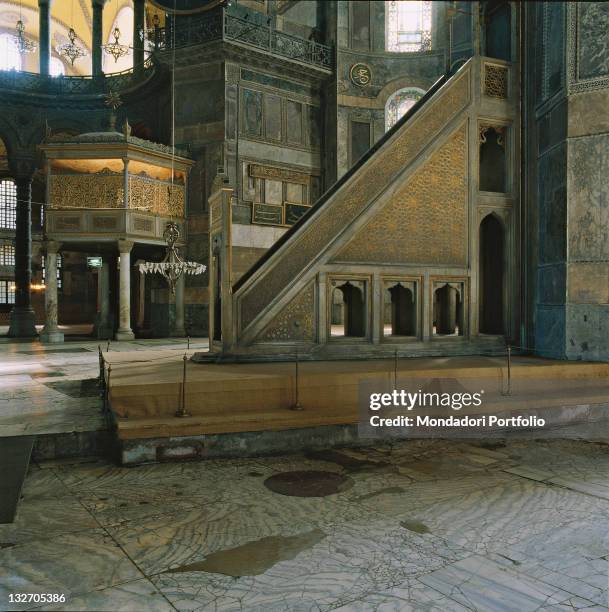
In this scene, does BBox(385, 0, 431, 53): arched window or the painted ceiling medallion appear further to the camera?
BBox(385, 0, 431, 53): arched window

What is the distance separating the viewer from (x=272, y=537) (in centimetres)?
305

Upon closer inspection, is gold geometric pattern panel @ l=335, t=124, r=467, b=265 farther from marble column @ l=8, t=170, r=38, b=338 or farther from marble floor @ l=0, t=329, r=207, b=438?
marble column @ l=8, t=170, r=38, b=338

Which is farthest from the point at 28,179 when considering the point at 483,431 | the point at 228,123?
the point at 483,431

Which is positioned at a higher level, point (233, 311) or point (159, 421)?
point (233, 311)

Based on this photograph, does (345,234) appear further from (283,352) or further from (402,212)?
(283,352)

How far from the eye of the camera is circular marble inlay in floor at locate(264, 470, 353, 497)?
3863 mm

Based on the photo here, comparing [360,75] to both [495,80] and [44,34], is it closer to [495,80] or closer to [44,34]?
[44,34]

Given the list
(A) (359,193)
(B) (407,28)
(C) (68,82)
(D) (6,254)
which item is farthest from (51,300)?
(D) (6,254)

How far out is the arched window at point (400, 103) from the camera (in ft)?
64.1

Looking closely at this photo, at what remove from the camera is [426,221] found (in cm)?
759

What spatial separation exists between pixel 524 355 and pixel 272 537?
579 centimetres

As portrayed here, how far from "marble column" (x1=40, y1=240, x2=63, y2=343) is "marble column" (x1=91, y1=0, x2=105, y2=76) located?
8.61 metres

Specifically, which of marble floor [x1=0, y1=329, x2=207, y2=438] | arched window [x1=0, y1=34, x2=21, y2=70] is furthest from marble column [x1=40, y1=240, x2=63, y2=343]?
arched window [x1=0, y1=34, x2=21, y2=70]

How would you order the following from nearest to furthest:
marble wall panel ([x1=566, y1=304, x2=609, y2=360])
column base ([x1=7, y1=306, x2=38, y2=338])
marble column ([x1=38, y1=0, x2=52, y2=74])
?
marble wall panel ([x1=566, y1=304, x2=609, y2=360]) → column base ([x1=7, y1=306, x2=38, y2=338]) → marble column ([x1=38, y1=0, x2=52, y2=74])
